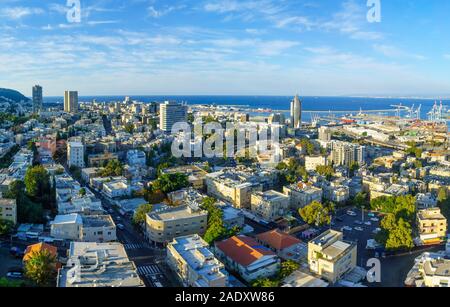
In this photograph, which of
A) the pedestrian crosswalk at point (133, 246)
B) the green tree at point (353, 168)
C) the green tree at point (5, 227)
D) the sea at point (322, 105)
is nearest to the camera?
the green tree at point (5, 227)

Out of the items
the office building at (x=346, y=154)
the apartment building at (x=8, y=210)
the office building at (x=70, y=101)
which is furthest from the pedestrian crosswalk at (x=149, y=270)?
the office building at (x=70, y=101)

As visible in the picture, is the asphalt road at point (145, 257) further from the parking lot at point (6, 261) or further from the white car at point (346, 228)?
the white car at point (346, 228)

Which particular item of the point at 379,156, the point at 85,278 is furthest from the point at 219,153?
the point at 85,278

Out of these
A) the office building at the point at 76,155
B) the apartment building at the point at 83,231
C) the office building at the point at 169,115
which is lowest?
the apartment building at the point at 83,231

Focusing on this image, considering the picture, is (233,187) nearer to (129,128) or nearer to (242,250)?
(242,250)

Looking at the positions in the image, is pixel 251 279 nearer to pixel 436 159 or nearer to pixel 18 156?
pixel 18 156

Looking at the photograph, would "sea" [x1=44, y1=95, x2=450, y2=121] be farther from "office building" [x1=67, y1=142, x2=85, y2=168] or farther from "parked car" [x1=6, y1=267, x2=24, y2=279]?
"parked car" [x1=6, y1=267, x2=24, y2=279]

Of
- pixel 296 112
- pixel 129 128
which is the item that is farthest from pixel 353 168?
pixel 296 112
